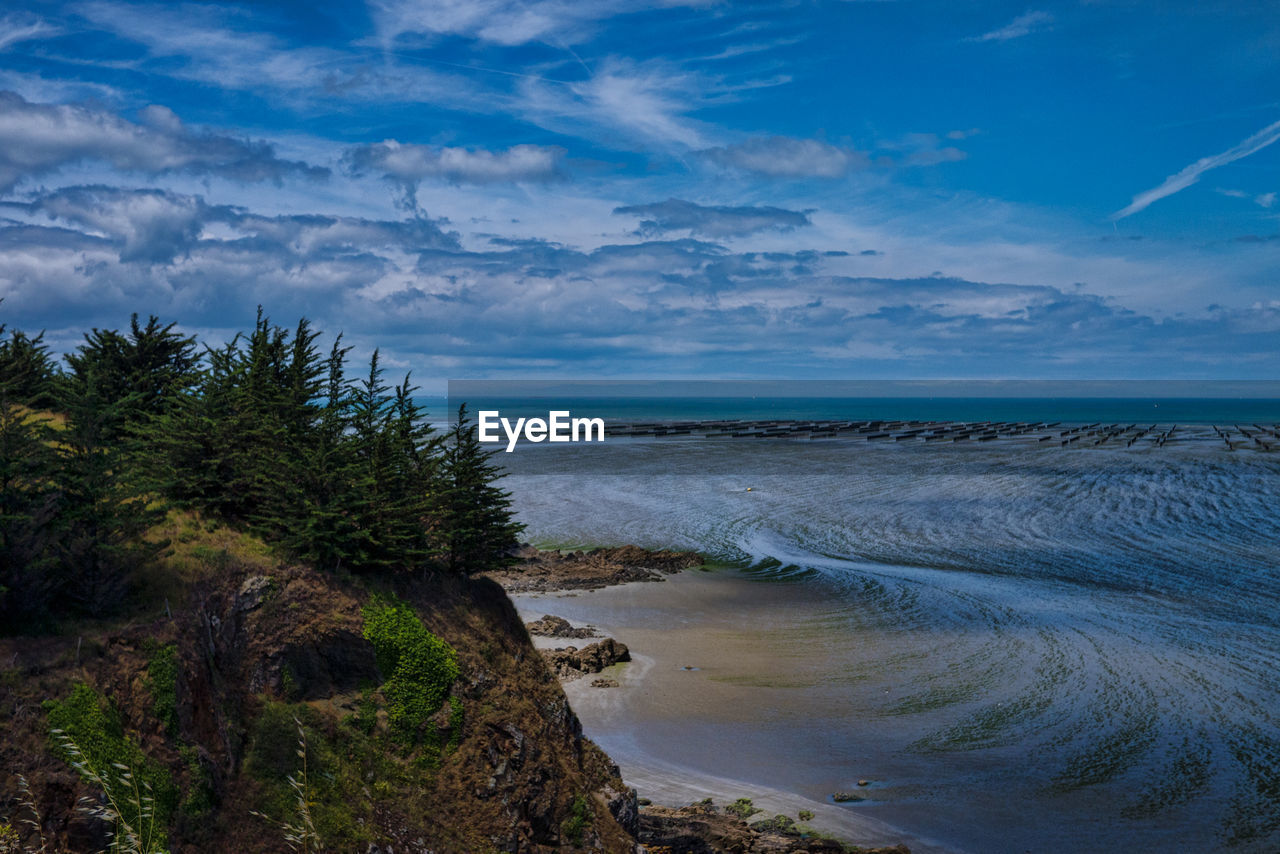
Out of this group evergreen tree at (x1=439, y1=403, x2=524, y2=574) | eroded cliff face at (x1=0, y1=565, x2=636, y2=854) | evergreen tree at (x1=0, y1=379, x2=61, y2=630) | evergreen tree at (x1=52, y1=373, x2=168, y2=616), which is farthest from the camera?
evergreen tree at (x1=439, y1=403, x2=524, y2=574)

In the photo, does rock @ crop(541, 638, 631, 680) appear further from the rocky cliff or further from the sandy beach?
the rocky cliff

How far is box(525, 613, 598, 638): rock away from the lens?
126 feet

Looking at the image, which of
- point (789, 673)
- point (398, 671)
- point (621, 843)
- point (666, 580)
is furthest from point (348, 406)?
point (666, 580)

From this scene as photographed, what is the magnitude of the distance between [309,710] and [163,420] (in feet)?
27.0

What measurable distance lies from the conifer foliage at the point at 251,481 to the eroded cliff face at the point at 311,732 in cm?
93

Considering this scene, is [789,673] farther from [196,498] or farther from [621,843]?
[196,498]

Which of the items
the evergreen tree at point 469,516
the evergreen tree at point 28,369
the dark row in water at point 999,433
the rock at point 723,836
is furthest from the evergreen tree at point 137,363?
the dark row in water at point 999,433

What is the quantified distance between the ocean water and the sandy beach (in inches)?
6.3

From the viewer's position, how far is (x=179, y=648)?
595 inches

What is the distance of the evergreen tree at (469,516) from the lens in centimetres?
2094

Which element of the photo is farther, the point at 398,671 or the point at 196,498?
the point at 196,498

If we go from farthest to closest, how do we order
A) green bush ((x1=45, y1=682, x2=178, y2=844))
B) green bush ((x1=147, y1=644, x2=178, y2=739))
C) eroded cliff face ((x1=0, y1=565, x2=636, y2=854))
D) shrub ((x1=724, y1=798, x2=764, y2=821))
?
shrub ((x1=724, y1=798, x2=764, y2=821)) < green bush ((x1=147, y1=644, x2=178, y2=739)) < eroded cliff face ((x1=0, y1=565, x2=636, y2=854)) < green bush ((x1=45, y1=682, x2=178, y2=844))

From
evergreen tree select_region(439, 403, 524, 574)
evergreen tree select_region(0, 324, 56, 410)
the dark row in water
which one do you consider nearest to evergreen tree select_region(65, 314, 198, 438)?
evergreen tree select_region(0, 324, 56, 410)

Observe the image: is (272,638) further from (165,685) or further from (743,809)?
(743,809)
